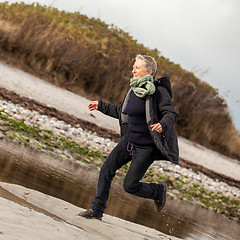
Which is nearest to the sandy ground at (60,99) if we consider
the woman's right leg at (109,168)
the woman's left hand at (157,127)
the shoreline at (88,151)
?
the shoreline at (88,151)

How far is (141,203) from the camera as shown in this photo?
7.05m

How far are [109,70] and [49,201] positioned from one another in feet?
40.9

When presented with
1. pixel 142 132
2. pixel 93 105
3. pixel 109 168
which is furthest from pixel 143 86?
pixel 109 168

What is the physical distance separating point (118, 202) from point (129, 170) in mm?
2106

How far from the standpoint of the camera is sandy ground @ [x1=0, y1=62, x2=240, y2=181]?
12.0 m

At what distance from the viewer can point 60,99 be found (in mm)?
12758

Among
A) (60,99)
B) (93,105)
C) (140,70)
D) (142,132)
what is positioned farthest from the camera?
(60,99)

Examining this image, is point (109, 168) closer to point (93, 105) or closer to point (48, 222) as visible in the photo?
point (93, 105)

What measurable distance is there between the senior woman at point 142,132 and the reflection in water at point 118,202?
106 cm

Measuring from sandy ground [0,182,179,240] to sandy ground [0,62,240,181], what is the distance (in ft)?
23.8

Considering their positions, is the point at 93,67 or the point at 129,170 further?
the point at 93,67

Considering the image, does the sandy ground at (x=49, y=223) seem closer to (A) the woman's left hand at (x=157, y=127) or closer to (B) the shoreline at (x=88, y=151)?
(A) the woman's left hand at (x=157, y=127)

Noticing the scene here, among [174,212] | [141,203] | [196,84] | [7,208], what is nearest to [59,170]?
[141,203]

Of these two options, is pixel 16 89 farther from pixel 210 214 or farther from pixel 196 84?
pixel 196 84
